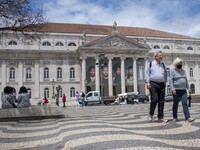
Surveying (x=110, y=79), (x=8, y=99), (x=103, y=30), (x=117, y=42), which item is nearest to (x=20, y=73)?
(x=110, y=79)

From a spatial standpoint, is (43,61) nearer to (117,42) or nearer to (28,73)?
(28,73)

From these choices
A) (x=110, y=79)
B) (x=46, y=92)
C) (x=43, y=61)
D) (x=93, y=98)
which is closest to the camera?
(x=93, y=98)

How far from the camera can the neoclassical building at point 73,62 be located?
181 ft

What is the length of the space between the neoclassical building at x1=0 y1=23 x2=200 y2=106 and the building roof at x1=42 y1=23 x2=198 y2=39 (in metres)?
0.22

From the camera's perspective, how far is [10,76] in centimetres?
5500

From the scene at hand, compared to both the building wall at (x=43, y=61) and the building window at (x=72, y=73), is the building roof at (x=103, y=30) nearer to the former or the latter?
the building wall at (x=43, y=61)

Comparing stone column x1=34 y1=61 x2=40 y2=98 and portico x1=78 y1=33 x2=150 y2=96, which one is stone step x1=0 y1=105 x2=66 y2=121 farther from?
stone column x1=34 y1=61 x2=40 y2=98

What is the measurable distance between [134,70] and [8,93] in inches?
1892

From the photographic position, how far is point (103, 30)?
207 ft

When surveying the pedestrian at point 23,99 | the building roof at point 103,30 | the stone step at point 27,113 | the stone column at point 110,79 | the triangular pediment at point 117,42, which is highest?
the building roof at point 103,30

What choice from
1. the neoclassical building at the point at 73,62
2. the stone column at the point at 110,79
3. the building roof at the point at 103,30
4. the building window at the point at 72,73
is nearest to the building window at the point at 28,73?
the neoclassical building at the point at 73,62

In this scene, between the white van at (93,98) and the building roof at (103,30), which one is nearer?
the white van at (93,98)

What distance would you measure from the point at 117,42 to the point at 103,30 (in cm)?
659

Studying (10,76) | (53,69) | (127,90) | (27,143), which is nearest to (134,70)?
(127,90)
